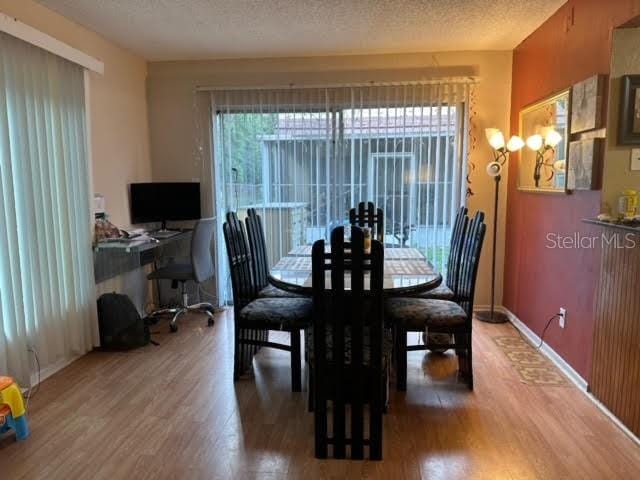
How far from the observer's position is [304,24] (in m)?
3.46

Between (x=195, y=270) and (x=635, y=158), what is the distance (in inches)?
130

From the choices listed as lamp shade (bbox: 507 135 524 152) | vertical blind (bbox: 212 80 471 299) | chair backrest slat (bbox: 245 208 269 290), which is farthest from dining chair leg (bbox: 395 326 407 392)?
lamp shade (bbox: 507 135 524 152)

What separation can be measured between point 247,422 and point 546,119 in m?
2.98

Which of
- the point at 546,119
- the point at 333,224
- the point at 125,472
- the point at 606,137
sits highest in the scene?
the point at 546,119

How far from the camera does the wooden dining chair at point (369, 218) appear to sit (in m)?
3.99

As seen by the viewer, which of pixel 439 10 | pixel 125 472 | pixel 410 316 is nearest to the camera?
pixel 125 472

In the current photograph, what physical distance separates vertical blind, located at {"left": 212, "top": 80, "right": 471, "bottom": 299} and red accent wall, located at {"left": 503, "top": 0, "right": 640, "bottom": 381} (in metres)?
0.58

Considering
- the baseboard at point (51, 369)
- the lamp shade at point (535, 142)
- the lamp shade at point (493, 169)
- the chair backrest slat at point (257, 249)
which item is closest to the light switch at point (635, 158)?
the lamp shade at point (535, 142)

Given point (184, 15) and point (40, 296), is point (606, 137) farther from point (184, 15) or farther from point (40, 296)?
point (40, 296)

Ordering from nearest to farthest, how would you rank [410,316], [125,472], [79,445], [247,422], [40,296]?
[125,472], [79,445], [247,422], [410,316], [40,296]

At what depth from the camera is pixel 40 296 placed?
2.91 meters

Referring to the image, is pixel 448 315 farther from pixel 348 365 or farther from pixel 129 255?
pixel 129 255

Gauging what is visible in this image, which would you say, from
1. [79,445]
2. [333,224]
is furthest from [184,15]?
[79,445]

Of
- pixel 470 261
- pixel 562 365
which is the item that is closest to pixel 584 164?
pixel 470 261
